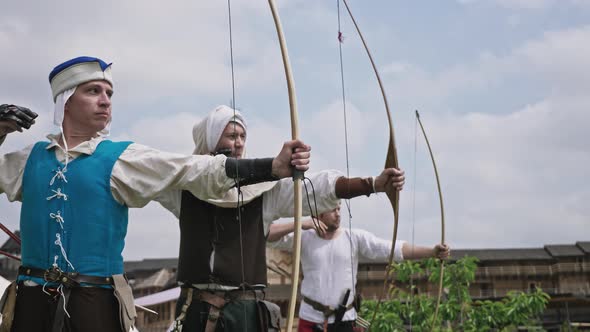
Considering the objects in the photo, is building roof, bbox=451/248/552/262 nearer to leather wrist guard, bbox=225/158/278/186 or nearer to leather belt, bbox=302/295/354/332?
leather belt, bbox=302/295/354/332

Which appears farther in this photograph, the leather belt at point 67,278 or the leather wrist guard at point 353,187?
the leather wrist guard at point 353,187

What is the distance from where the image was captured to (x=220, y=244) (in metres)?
3.01

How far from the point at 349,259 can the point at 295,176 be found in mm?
2610

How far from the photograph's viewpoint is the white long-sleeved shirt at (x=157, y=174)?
8.02 feet

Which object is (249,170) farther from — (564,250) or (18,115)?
(564,250)

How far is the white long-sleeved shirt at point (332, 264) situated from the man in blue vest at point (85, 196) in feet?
7.47

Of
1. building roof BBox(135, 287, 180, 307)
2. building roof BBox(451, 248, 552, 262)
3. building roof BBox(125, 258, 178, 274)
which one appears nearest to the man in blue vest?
building roof BBox(135, 287, 180, 307)

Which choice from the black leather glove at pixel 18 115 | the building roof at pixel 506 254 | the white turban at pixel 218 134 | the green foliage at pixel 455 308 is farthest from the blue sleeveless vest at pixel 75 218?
the building roof at pixel 506 254

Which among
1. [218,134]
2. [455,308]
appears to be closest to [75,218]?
[218,134]

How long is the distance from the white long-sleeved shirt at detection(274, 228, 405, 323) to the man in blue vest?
2277 mm

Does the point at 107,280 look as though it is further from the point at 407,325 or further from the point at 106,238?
the point at 407,325

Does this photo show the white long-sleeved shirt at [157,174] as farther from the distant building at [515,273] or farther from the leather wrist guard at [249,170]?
the distant building at [515,273]

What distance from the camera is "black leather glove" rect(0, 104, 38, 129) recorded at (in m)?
2.51

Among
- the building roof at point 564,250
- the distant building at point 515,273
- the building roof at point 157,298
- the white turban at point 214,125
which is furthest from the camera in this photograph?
the building roof at point 564,250
